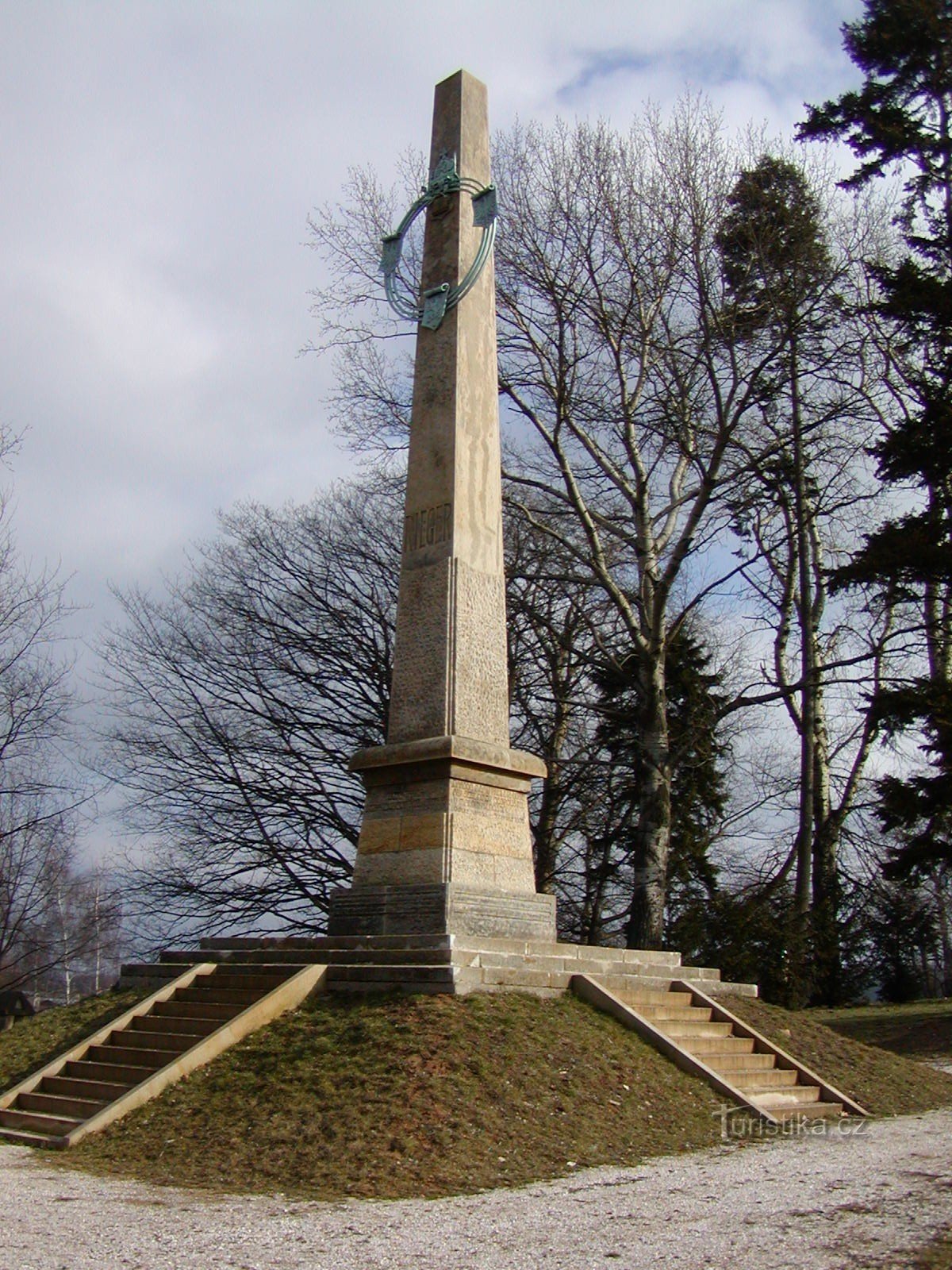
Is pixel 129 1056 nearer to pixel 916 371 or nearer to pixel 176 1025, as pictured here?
pixel 176 1025

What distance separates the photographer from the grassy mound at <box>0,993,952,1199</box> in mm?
7242

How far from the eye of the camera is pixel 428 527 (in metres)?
12.6

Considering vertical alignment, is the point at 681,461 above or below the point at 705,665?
above

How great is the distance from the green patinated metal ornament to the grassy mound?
24.1 feet

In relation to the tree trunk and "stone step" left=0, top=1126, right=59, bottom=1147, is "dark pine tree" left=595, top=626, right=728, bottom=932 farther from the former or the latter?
"stone step" left=0, top=1126, right=59, bottom=1147

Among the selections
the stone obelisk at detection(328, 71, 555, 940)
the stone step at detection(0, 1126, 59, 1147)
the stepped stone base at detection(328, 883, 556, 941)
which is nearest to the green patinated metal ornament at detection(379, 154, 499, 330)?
the stone obelisk at detection(328, 71, 555, 940)

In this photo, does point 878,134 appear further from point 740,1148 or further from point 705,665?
point 740,1148

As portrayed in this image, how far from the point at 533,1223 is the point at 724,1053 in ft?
17.4

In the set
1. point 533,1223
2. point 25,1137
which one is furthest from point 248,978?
point 533,1223

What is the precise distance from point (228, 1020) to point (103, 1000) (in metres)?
3.07

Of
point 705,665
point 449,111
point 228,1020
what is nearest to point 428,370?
point 449,111

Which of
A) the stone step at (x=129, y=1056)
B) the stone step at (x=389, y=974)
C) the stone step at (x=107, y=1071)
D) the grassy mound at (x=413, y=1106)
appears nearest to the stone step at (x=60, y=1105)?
the stone step at (x=107, y=1071)

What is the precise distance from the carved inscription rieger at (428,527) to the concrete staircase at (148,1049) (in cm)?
442

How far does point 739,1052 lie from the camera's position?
36.1ft
